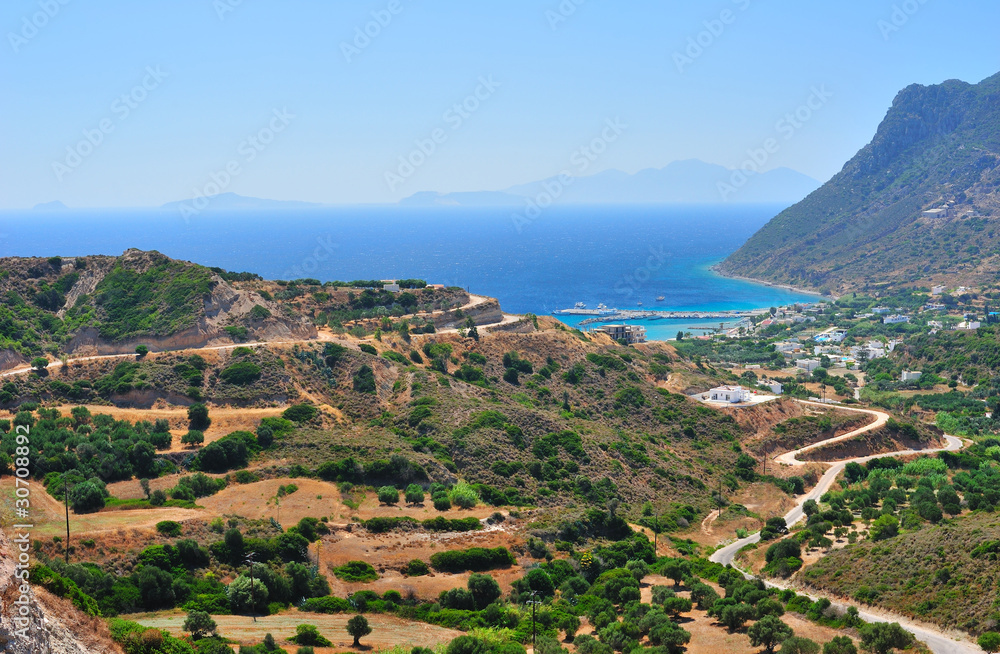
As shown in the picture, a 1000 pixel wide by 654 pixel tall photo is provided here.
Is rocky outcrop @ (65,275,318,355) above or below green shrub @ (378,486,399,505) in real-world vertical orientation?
above

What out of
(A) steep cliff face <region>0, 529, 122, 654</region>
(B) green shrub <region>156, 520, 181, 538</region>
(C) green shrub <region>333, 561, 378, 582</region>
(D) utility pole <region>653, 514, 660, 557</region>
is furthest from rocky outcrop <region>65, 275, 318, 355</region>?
(A) steep cliff face <region>0, 529, 122, 654</region>

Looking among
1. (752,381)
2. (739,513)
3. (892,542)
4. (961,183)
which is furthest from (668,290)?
(892,542)

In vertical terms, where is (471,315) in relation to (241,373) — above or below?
above

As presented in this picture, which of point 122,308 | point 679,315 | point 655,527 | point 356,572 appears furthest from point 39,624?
point 679,315

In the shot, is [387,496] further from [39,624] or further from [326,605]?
[39,624]

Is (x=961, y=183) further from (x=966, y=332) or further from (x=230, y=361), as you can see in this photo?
(x=230, y=361)

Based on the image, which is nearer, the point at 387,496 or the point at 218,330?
the point at 387,496

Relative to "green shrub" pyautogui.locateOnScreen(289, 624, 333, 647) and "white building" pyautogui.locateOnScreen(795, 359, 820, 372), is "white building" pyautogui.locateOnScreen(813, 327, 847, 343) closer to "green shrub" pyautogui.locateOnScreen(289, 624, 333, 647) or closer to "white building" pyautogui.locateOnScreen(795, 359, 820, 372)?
"white building" pyautogui.locateOnScreen(795, 359, 820, 372)
